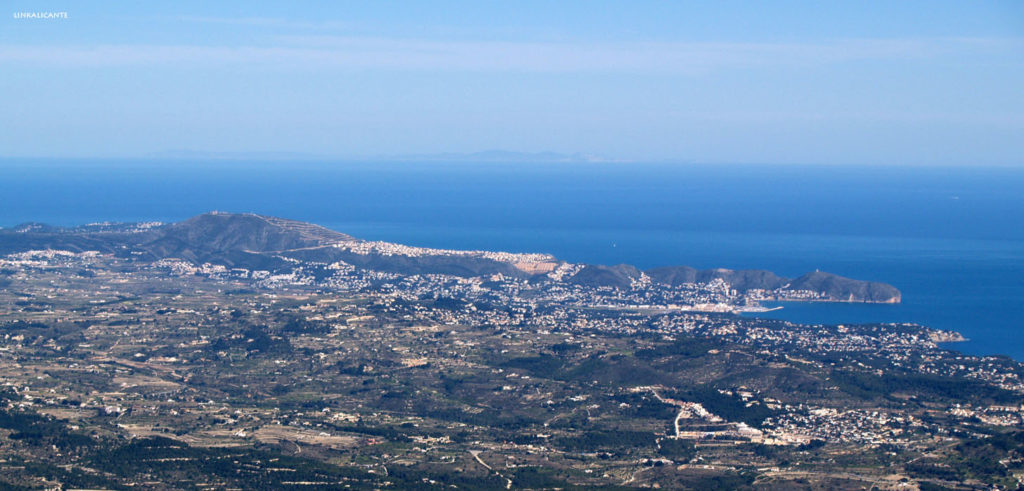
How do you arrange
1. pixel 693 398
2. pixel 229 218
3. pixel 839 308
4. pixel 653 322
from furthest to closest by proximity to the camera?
pixel 229 218 → pixel 839 308 → pixel 653 322 → pixel 693 398

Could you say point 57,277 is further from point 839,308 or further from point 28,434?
point 839,308

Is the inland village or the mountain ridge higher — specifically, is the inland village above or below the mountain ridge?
below

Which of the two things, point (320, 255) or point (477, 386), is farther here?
point (320, 255)

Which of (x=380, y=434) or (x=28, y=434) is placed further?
(x=380, y=434)

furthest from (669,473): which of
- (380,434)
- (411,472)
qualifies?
(380,434)

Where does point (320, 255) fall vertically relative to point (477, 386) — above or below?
above

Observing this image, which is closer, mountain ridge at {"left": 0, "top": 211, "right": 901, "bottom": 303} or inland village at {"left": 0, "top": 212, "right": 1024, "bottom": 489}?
inland village at {"left": 0, "top": 212, "right": 1024, "bottom": 489}

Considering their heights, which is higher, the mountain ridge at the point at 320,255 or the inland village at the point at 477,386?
the mountain ridge at the point at 320,255

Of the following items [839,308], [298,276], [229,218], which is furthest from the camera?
[229,218]
